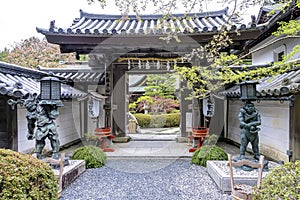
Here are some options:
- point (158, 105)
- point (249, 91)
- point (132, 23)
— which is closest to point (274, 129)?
point (249, 91)

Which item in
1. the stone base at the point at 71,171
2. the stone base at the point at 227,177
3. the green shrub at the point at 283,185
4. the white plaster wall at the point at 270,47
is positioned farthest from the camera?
the white plaster wall at the point at 270,47

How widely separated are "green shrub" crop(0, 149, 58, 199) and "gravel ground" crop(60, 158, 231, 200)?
1509 mm

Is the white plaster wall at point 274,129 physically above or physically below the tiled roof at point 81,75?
below

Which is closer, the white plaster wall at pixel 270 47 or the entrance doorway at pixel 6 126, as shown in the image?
the entrance doorway at pixel 6 126

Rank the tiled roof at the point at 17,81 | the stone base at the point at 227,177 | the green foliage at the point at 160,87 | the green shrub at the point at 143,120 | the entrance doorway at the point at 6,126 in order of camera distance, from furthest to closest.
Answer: the green foliage at the point at 160,87 → the green shrub at the point at 143,120 → the entrance doorway at the point at 6,126 → the tiled roof at the point at 17,81 → the stone base at the point at 227,177

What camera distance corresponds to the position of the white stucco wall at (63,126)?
217 inches

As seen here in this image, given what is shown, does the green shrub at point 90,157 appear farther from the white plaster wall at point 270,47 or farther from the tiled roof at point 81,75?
the white plaster wall at point 270,47

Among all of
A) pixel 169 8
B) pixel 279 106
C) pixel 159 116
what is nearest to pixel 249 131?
pixel 279 106

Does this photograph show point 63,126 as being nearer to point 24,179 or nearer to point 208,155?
point 208,155

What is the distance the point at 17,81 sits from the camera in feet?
17.3

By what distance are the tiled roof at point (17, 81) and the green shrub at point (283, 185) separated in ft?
12.8

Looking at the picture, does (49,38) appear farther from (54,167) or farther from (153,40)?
(54,167)

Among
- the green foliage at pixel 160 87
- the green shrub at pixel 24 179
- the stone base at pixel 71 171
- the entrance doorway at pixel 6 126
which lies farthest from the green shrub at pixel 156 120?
the green shrub at pixel 24 179

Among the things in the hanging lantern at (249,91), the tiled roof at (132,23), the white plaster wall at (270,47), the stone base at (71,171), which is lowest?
the stone base at (71,171)
